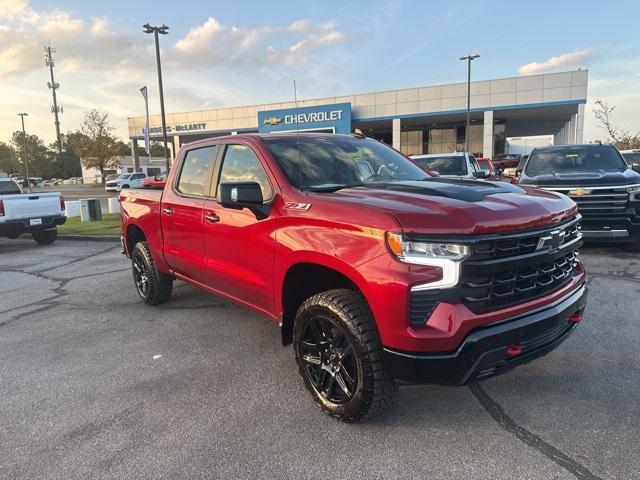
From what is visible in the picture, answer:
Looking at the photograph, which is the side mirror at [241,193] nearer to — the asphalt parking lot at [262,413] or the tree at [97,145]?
the asphalt parking lot at [262,413]

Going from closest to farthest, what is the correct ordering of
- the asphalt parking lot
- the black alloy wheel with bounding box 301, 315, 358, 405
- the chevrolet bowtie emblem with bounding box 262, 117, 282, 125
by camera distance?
1. the asphalt parking lot
2. the black alloy wheel with bounding box 301, 315, 358, 405
3. the chevrolet bowtie emblem with bounding box 262, 117, 282, 125

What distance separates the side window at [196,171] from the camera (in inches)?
170

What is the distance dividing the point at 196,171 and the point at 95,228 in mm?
10393

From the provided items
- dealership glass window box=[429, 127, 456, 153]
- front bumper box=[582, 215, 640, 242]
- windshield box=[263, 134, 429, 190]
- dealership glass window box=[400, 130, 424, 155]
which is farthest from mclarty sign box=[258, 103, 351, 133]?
windshield box=[263, 134, 429, 190]

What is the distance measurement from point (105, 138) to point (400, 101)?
115ft

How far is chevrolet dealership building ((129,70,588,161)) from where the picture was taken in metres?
34.0

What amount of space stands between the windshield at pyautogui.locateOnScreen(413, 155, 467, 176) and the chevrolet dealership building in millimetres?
26385

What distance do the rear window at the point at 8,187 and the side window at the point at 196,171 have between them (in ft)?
32.9

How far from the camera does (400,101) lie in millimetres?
37875

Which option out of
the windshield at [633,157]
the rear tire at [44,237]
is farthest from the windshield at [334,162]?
the windshield at [633,157]

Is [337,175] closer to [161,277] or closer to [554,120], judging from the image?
[161,277]

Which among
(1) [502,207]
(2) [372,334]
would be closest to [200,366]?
(2) [372,334]

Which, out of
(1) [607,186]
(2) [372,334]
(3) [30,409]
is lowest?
(3) [30,409]

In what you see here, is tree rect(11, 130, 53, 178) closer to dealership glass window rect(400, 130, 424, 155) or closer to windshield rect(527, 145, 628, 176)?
dealership glass window rect(400, 130, 424, 155)
